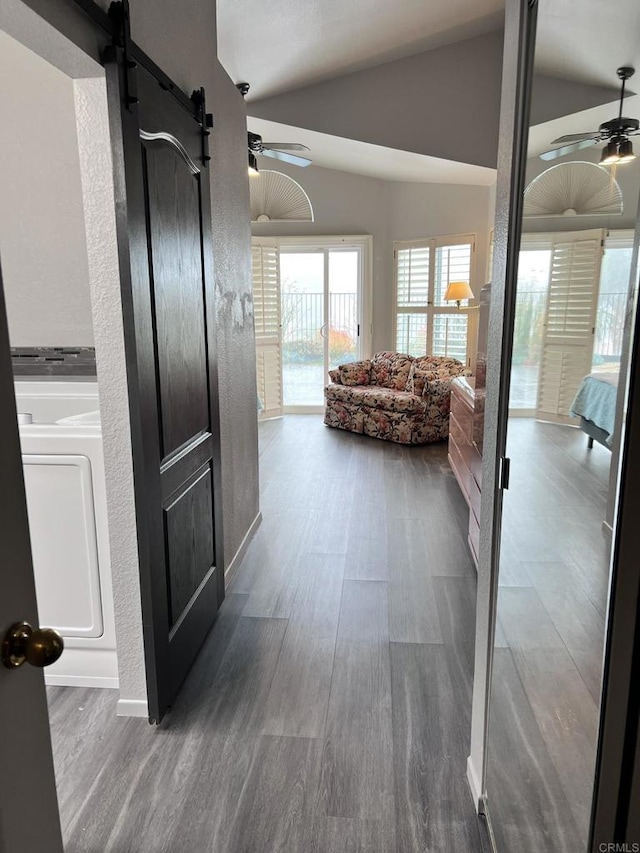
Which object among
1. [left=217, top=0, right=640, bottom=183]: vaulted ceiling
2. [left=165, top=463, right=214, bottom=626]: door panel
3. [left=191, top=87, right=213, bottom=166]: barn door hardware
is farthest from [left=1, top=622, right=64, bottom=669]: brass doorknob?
[left=217, top=0, right=640, bottom=183]: vaulted ceiling

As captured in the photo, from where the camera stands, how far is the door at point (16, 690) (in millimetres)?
722

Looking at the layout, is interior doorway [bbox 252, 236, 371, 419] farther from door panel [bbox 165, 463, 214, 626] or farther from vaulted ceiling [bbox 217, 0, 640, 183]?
door panel [bbox 165, 463, 214, 626]

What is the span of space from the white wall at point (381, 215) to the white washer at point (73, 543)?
5.74 m

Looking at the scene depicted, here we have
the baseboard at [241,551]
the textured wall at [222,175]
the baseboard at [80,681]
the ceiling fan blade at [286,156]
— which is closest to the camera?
the textured wall at [222,175]

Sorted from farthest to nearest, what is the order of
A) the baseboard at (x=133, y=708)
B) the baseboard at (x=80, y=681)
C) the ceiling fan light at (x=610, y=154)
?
the baseboard at (x=80, y=681), the baseboard at (x=133, y=708), the ceiling fan light at (x=610, y=154)

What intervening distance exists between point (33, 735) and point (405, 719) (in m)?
1.55

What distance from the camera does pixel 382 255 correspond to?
24.3 feet

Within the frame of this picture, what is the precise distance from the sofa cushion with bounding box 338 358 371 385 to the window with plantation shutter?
0.89 metres

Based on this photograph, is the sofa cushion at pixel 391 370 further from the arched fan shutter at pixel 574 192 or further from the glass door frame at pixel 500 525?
the arched fan shutter at pixel 574 192

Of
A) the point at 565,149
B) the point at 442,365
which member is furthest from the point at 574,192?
the point at 442,365

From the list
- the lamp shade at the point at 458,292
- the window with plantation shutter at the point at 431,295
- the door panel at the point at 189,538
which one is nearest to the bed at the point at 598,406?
the door panel at the point at 189,538

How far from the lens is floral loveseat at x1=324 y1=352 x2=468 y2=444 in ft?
19.4

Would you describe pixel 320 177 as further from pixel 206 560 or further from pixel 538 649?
pixel 538 649

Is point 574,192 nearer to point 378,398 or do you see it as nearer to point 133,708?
point 133,708
